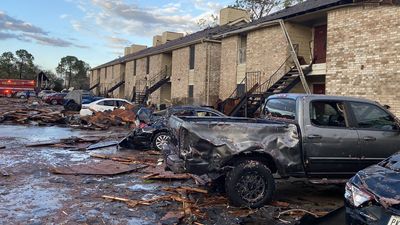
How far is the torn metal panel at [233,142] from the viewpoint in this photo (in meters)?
6.65

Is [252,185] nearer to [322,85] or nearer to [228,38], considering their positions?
[322,85]

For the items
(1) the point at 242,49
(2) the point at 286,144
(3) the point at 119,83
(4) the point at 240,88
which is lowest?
(2) the point at 286,144

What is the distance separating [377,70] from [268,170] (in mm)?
12313

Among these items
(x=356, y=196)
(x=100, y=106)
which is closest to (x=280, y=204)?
(x=356, y=196)

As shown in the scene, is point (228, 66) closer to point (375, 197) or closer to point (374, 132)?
point (374, 132)

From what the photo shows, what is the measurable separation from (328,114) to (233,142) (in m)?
2.00

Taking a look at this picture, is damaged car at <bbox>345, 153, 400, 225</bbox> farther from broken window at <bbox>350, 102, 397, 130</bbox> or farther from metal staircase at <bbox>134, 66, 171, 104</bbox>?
metal staircase at <bbox>134, 66, 171, 104</bbox>

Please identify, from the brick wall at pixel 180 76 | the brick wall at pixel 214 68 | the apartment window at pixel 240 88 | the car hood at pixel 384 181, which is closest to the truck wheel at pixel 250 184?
the car hood at pixel 384 181

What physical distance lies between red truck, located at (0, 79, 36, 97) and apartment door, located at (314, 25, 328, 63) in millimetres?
59990

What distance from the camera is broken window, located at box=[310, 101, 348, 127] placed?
739 centimetres

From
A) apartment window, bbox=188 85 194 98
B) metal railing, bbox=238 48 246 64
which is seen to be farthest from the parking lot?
apartment window, bbox=188 85 194 98

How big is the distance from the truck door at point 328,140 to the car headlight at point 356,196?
8.24 ft

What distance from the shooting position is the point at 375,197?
4102mm

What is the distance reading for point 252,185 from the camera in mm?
6848
